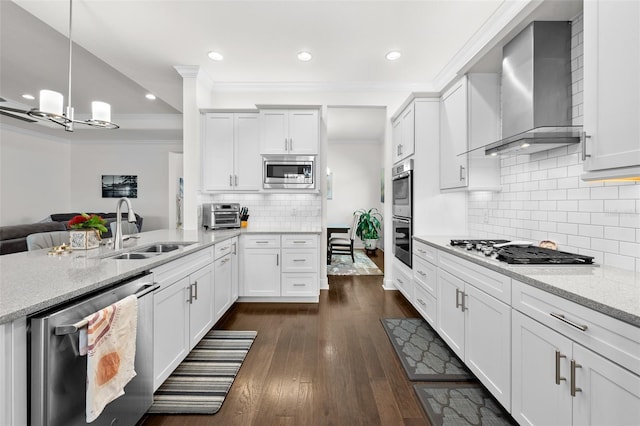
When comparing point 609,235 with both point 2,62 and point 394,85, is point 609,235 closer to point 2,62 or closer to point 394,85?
point 394,85

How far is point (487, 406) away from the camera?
1.72m

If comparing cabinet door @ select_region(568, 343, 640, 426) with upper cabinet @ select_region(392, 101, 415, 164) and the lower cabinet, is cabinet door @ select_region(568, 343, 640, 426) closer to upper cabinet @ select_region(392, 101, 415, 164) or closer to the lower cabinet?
upper cabinet @ select_region(392, 101, 415, 164)

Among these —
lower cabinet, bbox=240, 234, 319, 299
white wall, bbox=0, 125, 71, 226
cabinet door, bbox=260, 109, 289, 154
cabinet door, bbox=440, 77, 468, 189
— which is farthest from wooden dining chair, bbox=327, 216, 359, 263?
white wall, bbox=0, 125, 71, 226

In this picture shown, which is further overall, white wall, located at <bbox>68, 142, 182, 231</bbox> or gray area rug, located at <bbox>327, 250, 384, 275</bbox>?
white wall, located at <bbox>68, 142, 182, 231</bbox>

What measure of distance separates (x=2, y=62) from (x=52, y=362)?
15.5 feet

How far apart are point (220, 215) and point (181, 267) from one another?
1758 millimetres

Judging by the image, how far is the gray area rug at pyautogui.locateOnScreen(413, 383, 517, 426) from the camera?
1608mm

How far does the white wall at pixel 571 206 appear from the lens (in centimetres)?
150

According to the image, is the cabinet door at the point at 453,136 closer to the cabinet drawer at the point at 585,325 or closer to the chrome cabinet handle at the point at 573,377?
the cabinet drawer at the point at 585,325

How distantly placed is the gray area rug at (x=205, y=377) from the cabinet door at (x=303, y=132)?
229cm

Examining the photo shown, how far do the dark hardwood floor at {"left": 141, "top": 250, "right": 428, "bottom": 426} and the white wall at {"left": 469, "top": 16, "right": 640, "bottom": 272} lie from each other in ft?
4.64

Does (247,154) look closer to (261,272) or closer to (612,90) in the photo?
(261,272)

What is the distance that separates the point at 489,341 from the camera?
1.68m

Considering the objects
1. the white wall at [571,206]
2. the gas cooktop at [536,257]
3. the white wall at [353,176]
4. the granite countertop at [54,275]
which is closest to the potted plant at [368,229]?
the white wall at [353,176]
